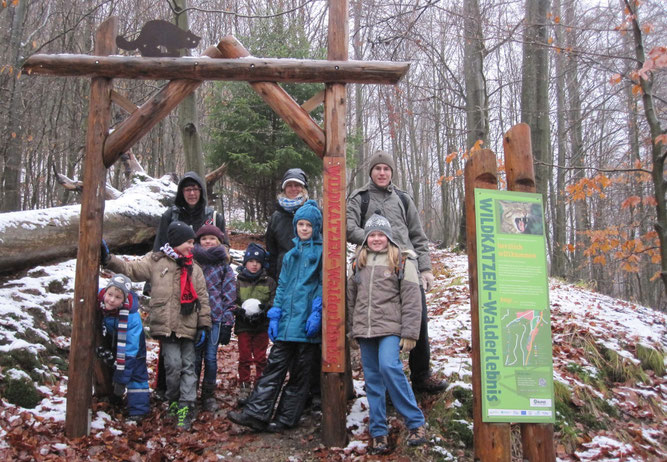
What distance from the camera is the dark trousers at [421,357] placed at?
472 cm

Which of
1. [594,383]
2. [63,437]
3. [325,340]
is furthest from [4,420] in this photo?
[594,383]

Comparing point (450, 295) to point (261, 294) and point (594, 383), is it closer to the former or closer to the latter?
point (594, 383)

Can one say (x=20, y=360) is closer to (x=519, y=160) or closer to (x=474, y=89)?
(x=519, y=160)

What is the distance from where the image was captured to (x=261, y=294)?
5348mm

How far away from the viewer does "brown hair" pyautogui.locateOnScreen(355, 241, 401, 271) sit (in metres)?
4.25

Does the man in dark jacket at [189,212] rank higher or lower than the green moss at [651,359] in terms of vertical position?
higher

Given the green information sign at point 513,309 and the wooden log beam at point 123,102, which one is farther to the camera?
the wooden log beam at point 123,102

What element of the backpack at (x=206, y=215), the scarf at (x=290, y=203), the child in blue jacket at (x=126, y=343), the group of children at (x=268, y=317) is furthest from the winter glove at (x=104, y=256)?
the scarf at (x=290, y=203)

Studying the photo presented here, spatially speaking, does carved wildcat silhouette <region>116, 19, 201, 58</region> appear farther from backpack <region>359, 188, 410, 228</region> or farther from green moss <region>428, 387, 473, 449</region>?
green moss <region>428, 387, 473, 449</region>

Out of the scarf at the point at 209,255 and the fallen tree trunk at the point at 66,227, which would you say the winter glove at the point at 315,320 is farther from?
the fallen tree trunk at the point at 66,227

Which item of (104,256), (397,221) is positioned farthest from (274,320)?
(104,256)

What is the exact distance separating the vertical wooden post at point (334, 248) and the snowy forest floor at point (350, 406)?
0.35 metres

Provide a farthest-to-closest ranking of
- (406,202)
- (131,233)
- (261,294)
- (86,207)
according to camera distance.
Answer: (131,233), (261,294), (406,202), (86,207)

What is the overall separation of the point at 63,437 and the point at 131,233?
15.1 feet
